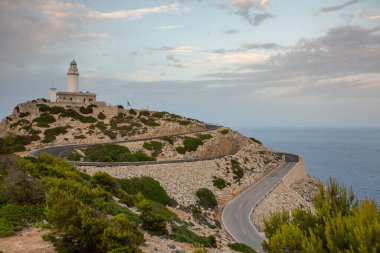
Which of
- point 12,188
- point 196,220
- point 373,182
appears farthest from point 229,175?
point 373,182

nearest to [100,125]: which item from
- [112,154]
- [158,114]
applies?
[158,114]

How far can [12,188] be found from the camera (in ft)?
58.4

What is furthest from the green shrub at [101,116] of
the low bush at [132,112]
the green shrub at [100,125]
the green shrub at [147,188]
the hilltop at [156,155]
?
Answer: the green shrub at [147,188]

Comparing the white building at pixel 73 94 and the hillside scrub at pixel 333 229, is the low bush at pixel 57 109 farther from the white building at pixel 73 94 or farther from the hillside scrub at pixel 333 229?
the hillside scrub at pixel 333 229

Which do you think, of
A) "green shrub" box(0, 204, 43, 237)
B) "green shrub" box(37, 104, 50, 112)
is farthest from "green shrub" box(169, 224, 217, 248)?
"green shrub" box(37, 104, 50, 112)

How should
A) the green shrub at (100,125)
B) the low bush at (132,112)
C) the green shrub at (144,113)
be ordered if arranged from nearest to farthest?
1. the green shrub at (100,125)
2. the low bush at (132,112)
3. the green shrub at (144,113)

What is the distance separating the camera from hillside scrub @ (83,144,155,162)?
45147 millimetres

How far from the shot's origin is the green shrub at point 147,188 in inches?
1403

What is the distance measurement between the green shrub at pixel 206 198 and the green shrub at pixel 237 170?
9.59 meters

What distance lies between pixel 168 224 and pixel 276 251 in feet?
42.3

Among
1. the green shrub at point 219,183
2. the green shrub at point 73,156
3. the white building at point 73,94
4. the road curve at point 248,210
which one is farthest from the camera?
the white building at point 73,94

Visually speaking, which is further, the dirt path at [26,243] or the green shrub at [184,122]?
the green shrub at [184,122]

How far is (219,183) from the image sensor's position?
47.4m

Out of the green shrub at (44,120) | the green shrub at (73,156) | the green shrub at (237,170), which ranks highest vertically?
the green shrub at (44,120)
